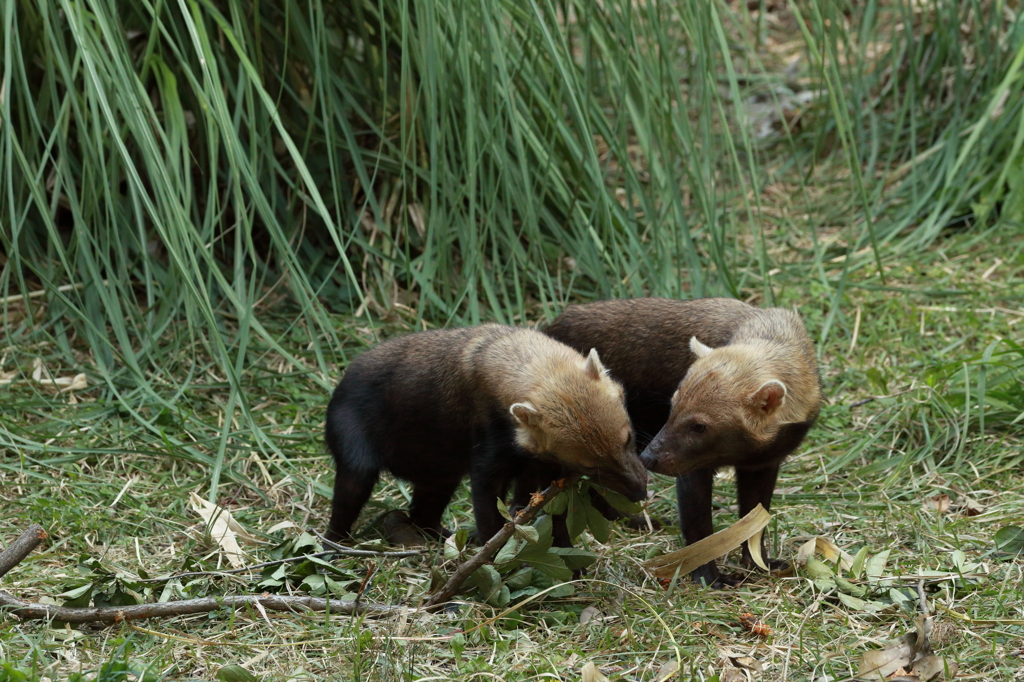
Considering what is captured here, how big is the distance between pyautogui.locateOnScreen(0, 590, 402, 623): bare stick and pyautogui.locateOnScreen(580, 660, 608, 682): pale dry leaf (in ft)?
2.09

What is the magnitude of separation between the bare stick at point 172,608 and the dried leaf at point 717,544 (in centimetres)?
90

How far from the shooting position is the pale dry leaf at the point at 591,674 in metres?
2.82

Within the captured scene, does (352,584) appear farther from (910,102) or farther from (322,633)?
(910,102)

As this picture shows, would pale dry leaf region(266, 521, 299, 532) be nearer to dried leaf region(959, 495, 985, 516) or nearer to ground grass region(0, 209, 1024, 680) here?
ground grass region(0, 209, 1024, 680)

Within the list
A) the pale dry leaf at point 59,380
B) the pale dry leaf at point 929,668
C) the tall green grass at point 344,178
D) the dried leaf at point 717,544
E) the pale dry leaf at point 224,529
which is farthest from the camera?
the pale dry leaf at point 59,380

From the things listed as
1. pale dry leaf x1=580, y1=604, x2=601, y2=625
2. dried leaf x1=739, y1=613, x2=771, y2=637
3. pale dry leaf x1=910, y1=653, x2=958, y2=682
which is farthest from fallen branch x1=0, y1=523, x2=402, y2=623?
pale dry leaf x1=910, y1=653, x2=958, y2=682

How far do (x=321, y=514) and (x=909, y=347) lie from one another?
299 centimetres

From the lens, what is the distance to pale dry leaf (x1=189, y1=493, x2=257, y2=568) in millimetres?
3660

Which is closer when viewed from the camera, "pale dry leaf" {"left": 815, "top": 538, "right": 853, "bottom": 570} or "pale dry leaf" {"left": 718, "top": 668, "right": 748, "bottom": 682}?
"pale dry leaf" {"left": 718, "top": 668, "right": 748, "bottom": 682}

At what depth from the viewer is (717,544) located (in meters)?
3.39

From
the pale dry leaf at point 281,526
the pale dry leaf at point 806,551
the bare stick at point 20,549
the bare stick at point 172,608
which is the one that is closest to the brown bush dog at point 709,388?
the pale dry leaf at point 806,551

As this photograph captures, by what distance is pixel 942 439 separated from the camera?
4.43 m

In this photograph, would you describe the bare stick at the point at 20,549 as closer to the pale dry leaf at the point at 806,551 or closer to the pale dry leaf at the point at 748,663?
the pale dry leaf at the point at 748,663

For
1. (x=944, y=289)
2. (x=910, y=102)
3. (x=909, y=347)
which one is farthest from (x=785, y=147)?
(x=909, y=347)
